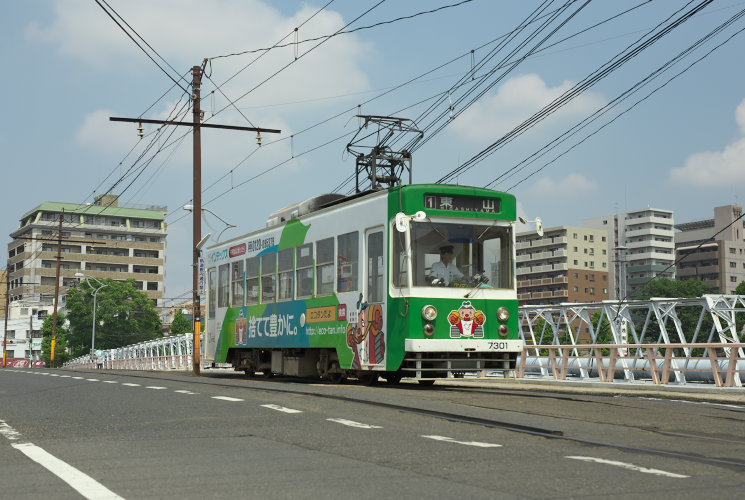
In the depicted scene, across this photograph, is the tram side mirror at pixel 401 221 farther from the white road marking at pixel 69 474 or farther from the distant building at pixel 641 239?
the distant building at pixel 641 239

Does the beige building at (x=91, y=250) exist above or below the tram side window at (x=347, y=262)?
above

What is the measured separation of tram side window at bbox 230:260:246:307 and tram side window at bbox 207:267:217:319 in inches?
60.4

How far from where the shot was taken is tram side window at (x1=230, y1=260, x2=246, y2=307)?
25.1m

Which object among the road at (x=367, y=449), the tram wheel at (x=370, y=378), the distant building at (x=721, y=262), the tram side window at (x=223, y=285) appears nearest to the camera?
the road at (x=367, y=449)

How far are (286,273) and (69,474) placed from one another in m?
15.0

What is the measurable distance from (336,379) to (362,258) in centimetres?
377

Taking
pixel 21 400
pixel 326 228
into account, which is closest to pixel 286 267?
pixel 326 228

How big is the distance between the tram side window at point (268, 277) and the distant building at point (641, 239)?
169421mm

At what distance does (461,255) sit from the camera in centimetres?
1812

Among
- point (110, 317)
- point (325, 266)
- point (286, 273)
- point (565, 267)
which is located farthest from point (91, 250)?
point (325, 266)

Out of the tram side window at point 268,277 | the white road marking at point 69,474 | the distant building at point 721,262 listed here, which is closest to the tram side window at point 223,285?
the tram side window at point 268,277

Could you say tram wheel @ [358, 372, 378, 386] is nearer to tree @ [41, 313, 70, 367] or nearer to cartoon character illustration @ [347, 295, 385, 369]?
cartoon character illustration @ [347, 295, 385, 369]

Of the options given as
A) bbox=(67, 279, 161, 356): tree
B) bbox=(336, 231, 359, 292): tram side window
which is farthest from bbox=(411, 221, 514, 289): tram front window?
bbox=(67, 279, 161, 356): tree

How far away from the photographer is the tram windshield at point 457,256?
17719mm
